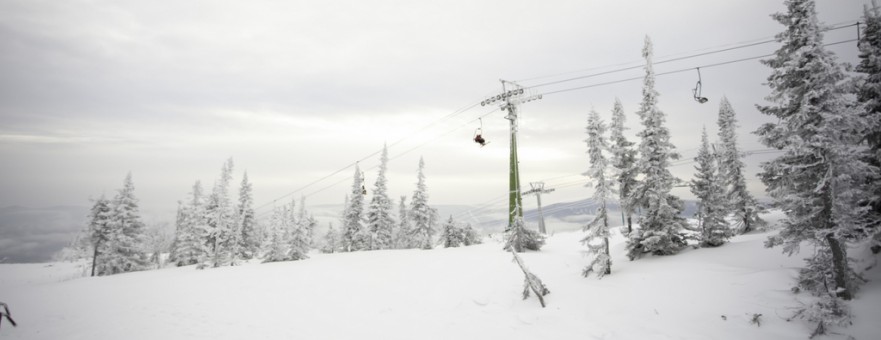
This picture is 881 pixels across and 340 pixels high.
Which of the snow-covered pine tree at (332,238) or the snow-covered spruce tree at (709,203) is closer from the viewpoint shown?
the snow-covered spruce tree at (709,203)

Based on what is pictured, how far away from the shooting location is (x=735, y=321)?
10.6 metres

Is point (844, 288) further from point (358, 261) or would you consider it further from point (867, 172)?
point (358, 261)

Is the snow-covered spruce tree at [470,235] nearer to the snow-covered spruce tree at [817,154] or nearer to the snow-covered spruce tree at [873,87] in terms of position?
the snow-covered spruce tree at [817,154]

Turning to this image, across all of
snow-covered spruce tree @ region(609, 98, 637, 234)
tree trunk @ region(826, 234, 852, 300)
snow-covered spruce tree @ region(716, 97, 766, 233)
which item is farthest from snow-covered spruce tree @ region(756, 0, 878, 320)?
snow-covered spruce tree @ region(716, 97, 766, 233)

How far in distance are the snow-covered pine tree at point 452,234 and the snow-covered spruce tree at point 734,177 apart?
2673cm

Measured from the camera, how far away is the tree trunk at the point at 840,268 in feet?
33.3

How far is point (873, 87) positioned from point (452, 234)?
1351 inches

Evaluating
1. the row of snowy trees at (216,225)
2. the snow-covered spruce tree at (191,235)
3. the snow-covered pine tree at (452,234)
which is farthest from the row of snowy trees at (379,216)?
the snow-covered spruce tree at (191,235)

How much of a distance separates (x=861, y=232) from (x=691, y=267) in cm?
565

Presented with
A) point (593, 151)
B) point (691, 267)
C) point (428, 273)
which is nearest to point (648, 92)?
point (593, 151)

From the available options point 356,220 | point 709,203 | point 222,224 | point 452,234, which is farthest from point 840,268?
point 222,224

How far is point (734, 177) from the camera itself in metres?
31.5

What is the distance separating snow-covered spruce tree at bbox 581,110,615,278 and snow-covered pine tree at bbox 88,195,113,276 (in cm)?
5865

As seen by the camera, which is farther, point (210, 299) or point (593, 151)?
A: point (210, 299)
